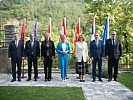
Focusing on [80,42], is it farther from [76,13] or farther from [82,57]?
[76,13]

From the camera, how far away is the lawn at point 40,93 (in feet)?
28.0

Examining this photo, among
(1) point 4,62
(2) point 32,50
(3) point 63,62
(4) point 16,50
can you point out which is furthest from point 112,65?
(1) point 4,62

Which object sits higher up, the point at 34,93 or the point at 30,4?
the point at 30,4

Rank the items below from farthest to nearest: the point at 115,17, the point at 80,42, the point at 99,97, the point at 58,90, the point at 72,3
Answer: the point at 72,3 → the point at 115,17 → the point at 80,42 → the point at 58,90 → the point at 99,97

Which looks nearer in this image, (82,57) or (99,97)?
(99,97)

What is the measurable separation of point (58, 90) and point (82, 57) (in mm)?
2315

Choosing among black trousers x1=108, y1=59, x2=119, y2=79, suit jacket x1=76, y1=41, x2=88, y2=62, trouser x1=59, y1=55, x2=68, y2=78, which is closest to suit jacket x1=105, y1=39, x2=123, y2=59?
black trousers x1=108, y1=59, x2=119, y2=79

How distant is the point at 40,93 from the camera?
921 centimetres

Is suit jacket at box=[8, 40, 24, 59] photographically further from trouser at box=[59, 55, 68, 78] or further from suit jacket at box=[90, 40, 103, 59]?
suit jacket at box=[90, 40, 103, 59]

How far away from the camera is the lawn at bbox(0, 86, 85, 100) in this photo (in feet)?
28.0

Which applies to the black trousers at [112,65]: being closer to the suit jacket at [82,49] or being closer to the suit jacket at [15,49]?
the suit jacket at [82,49]

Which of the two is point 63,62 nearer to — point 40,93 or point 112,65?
point 112,65

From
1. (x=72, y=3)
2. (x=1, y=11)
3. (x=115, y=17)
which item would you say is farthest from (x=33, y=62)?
(x=72, y=3)

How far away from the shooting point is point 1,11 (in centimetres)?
3234
